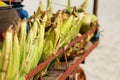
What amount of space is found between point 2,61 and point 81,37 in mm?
1839

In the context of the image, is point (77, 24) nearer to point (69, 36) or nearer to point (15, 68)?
point (69, 36)

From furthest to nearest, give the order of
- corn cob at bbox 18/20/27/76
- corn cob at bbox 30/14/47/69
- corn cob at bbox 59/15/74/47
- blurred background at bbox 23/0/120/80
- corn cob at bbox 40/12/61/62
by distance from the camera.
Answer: blurred background at bbox 23/0/120/80
corn cob at bbox 59/15/74/47
corn cob at bbox 40/12/61/62
corn cob at bbox 30/14/47/69
corn cob at bbox 18/20/27/76

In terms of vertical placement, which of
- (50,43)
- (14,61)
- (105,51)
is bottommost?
(105,51)

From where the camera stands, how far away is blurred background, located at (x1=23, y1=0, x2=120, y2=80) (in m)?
8.57

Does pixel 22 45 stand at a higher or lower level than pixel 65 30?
higher

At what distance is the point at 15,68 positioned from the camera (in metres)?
2.11

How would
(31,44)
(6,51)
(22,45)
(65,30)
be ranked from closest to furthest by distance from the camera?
(6,51)
(22,45)
(31,44)
(65,30)

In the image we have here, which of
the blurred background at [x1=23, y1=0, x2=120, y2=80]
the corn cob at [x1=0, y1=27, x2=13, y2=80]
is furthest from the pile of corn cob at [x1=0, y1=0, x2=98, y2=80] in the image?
the blurred background at [x1=23, y1=0, x2=120, y2=80]

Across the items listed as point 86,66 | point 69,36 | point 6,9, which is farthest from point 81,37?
point 86,66

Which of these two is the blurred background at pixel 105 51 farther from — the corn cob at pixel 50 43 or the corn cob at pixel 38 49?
the corn cob at pixel 38 49

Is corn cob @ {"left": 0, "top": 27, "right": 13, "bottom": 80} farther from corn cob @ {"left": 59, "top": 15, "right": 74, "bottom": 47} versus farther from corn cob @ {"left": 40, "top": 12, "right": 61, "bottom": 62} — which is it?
corn cob @ {"left": 59, "top": 15, "right": 74, "bottom": 47}

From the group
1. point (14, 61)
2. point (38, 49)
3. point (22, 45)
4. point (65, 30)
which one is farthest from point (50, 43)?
point (14, 61)

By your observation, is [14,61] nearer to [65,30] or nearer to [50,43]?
[50,43]

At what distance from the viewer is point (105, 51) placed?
1107cm
